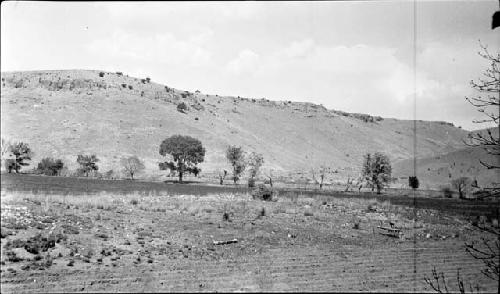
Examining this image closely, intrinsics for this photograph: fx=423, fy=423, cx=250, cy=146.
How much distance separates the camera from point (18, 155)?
6303cm

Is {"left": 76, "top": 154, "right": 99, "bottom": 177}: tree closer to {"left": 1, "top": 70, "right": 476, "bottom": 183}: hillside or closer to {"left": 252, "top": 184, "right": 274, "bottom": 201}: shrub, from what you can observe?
{"left": 1, "top": 70, "right": 476, "bottom": 183}: hillside

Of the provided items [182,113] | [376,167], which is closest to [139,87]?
[182,113]

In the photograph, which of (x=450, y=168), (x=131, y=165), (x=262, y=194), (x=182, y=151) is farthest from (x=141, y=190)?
(x=450, y=168)

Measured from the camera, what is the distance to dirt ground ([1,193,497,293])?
12844mm

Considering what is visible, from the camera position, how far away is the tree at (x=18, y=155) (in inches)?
2349

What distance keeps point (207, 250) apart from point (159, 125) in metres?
74.4

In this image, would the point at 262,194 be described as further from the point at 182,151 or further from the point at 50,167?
the point at 50,167

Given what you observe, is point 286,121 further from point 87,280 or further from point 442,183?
point 87,280

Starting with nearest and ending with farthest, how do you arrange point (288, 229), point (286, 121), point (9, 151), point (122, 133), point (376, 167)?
point (288, 229) → point (376, 167) → point (9, 151) → point (122, 133) → point (286, 121)

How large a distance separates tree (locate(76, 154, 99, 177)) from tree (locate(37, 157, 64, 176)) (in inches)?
116

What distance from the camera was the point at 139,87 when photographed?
361ft

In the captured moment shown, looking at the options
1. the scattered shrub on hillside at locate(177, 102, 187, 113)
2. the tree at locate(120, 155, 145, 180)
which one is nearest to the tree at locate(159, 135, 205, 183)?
the tree at locate(120, 155, 145, 180)

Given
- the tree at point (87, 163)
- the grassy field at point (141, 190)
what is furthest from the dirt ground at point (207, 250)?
the tree at point (87, 163)

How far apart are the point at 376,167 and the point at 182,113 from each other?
53974 millimetres
